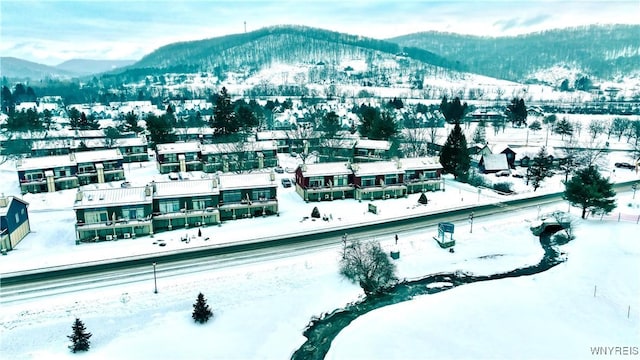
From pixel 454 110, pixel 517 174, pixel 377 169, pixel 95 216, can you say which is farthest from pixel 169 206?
pixel 454 110

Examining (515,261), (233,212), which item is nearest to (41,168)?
(233,212)

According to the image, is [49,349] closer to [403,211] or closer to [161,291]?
[161,291]

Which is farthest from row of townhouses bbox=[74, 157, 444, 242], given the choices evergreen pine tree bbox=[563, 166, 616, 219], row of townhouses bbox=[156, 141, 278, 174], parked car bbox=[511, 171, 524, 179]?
parked car bbox=[511, 171, 524, 179]

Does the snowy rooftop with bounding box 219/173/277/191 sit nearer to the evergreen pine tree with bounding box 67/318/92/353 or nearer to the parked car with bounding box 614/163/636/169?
the evergreen pine tree with bounding box 67/318/92/353

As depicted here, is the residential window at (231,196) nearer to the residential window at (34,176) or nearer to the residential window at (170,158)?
the residential window at (170,158)

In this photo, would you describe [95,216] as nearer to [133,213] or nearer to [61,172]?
[133,213]
